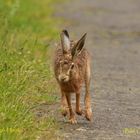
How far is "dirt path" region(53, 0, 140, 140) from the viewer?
966 centimetres

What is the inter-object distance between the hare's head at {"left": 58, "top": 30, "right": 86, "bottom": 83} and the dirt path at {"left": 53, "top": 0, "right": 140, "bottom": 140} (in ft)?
1.95

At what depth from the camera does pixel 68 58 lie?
9516 millimetres

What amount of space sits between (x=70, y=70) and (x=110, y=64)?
20.1 feet

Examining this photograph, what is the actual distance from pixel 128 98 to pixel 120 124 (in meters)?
1.89

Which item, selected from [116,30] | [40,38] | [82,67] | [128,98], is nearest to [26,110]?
[82,67]

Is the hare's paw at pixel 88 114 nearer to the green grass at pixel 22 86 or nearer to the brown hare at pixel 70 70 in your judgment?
the brown hare at pixel 70 70

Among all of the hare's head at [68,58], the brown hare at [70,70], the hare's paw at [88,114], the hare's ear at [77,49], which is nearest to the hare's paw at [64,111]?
the brown hare at [70,70]

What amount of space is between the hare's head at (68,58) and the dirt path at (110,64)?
59 centimetres

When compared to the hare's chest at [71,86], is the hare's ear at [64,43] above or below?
above

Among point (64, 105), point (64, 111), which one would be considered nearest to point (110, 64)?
point (64, 105)

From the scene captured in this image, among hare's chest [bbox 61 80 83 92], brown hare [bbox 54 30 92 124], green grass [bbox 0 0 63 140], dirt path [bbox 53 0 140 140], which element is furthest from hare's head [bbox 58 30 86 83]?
dirt path [bbox 53 0 140 140]

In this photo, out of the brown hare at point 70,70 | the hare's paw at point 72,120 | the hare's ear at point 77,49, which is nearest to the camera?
the brown hare at point 70,70

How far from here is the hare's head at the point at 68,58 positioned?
932 centimetres

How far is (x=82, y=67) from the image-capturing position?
1012 centimetres
